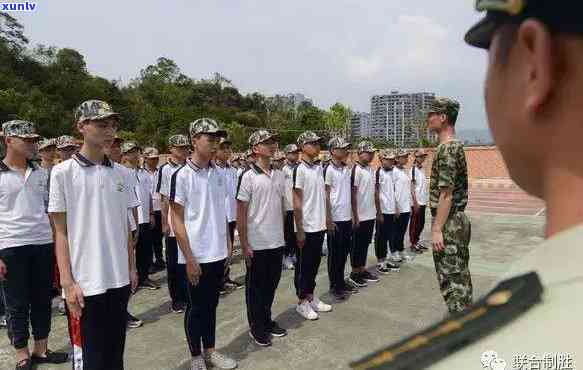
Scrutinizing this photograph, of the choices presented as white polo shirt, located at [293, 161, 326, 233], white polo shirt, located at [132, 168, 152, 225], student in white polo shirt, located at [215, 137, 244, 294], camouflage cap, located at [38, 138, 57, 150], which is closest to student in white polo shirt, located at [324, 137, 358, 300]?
white polo shirt, located at [293, 161, 326, 233]

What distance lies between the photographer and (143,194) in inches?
232

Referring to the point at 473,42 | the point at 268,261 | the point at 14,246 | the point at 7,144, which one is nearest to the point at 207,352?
the point at 268,261

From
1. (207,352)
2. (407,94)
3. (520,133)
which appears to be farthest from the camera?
(407,94)

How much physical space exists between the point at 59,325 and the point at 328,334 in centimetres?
286

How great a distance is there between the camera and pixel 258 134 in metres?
4.16

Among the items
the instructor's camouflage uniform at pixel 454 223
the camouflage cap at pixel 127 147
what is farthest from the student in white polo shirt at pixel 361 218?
the camouflage cap at pixel 127 147

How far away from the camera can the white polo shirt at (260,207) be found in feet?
12.6

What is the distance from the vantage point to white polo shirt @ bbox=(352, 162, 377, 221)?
18.7 feet

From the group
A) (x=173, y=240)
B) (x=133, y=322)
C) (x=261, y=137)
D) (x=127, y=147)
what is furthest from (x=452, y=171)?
(x=127, y=147)

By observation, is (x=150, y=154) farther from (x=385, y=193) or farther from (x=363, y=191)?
(x=385, y=193)

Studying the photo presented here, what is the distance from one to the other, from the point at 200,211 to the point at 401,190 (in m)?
4.36

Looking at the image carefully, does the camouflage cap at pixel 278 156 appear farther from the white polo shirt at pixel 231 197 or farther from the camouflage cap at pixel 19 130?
the camouflage cap at pixel 19 130

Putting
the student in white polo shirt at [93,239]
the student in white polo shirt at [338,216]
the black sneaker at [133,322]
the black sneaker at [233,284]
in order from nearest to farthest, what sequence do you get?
1. the student in white polo shirt at [93,239]
2. the black sneaker at [133,322]
3. the student in white polo shirt at [338,216]
4. the black sneaker at [233,284]

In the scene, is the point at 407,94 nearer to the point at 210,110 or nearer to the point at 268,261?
the point at 210,110
